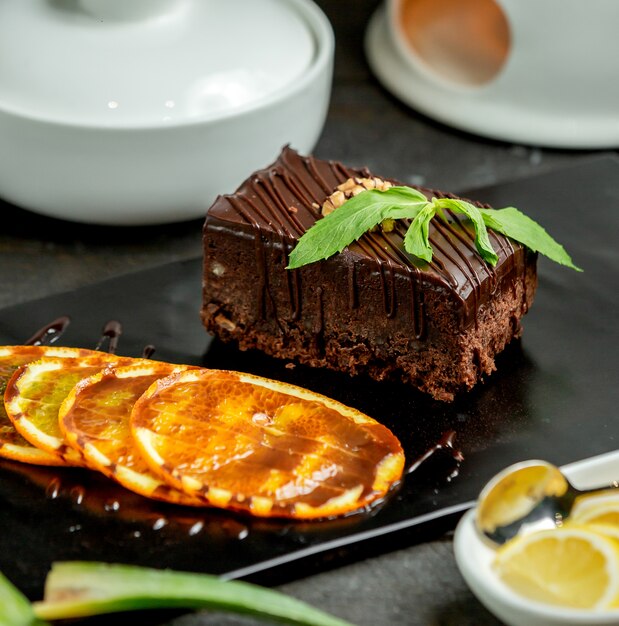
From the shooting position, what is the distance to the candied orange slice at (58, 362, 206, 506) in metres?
2.79

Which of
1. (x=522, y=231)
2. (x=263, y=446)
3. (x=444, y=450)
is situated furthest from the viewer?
(x=522, y=231)

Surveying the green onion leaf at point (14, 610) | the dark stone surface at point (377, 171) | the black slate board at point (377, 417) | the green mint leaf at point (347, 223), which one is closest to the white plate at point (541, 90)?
the dark stone surface at point (377, 171)

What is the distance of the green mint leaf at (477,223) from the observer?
316 centimetres

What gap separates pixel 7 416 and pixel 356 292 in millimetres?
1058

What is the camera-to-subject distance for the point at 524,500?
262cm

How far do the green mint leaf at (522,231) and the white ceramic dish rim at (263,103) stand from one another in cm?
106

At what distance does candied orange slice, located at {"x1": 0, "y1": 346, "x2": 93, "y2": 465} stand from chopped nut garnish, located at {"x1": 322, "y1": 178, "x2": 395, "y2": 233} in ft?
2.82

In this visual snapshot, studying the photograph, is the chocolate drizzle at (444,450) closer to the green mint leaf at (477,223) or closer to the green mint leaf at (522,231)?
the green mint leaf at (477,223)

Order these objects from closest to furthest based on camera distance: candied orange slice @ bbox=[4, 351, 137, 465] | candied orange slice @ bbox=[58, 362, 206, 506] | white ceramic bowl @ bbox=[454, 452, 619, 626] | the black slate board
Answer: white ceramic bowl @ bbox=[454, 452, 619, 626] < the black slate board < candied orange slice @ bbox=[58, 362, 206, 506] < candied orange slice @ bbox=[4, 351, 137, 465]

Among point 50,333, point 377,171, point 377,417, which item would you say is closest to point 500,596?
point 377,417

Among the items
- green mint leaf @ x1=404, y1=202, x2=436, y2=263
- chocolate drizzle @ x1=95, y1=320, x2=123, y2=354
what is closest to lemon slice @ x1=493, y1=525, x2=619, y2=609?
green mint leaf @ x1=404, y1=202, x2=436, y2=263

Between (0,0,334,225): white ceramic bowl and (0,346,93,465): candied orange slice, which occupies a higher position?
(0,0,334,225): white ceramic bowl

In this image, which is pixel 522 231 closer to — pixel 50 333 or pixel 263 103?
pixel 263 103

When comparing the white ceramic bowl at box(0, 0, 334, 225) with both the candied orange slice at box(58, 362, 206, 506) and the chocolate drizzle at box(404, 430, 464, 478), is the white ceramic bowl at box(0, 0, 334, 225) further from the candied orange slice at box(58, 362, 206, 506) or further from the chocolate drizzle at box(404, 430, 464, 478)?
the chocolate drizzle at box(404, 430, 464, 478)
